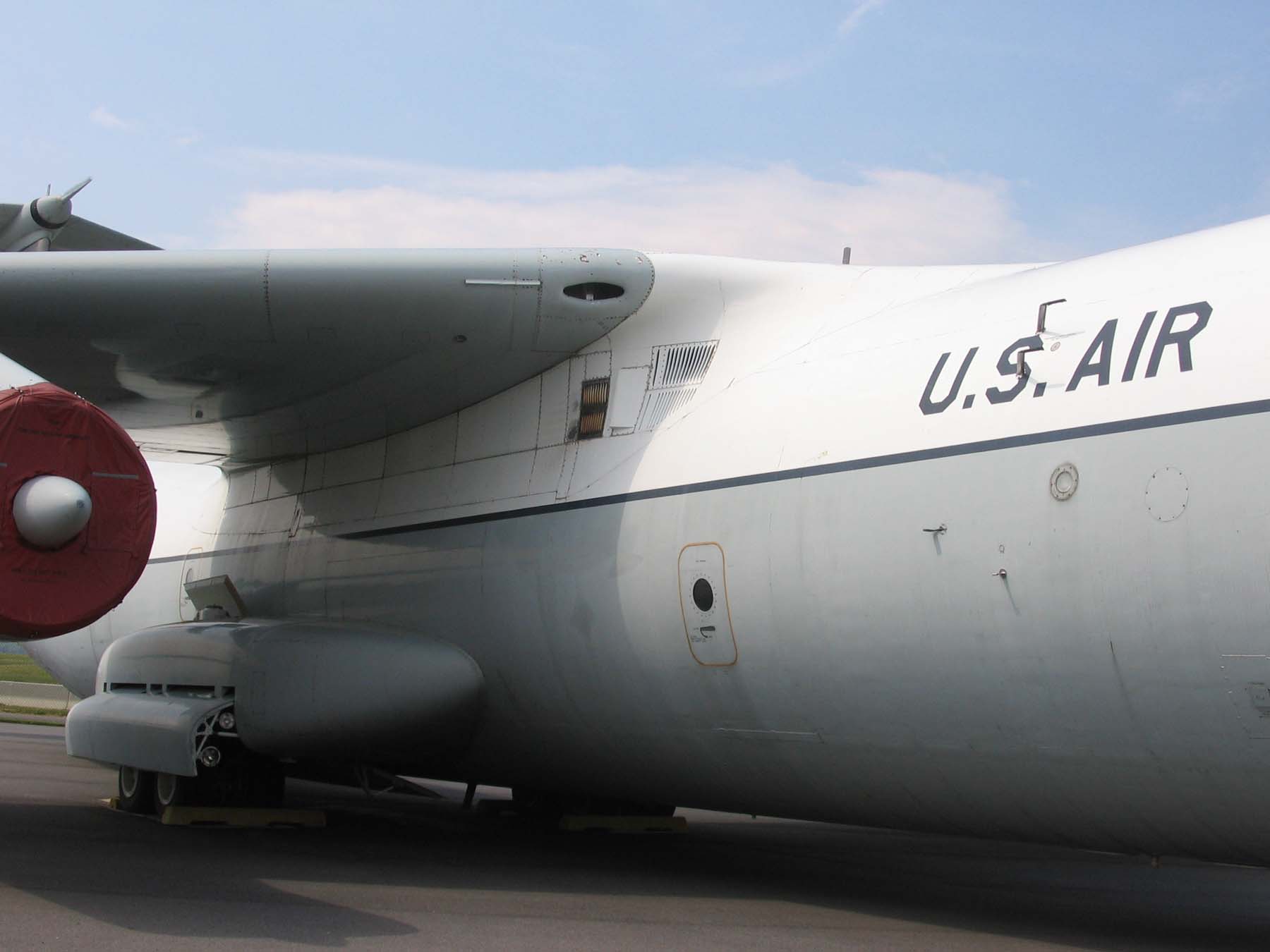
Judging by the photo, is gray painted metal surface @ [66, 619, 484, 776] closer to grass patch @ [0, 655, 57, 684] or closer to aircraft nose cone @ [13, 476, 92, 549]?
aircraft nose cone @ [13, 476, 92, 549]

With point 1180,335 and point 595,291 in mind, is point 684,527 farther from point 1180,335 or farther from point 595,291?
point 1180,335

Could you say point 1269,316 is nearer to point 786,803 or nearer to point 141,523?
point 786,803

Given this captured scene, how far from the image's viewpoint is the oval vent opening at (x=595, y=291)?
809 centimetres

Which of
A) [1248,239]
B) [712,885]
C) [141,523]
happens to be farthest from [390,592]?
[1248,239]

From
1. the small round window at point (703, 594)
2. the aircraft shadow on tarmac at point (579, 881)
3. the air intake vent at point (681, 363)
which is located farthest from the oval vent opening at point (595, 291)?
the aircraft shadow on tarmac at point (579, 881)

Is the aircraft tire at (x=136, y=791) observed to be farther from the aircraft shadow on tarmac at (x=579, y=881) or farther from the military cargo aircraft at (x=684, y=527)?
the aircraft shadow on tarmac at (x=579, y=881)

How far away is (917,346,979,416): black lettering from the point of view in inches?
237

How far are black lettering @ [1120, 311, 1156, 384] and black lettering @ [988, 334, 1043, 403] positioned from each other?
0.45 m

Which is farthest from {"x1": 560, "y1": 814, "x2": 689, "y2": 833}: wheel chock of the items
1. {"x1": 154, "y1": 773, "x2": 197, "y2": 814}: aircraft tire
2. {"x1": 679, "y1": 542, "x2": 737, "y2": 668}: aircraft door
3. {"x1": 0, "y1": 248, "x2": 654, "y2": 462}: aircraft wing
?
{"x1": 679, "y1": 542, "x2": 737, "y2": 668}: aircraft door

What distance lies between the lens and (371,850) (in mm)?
8914

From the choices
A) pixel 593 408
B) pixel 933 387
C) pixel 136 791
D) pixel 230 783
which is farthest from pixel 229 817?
pixel 933 387

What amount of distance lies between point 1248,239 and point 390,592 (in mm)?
5664

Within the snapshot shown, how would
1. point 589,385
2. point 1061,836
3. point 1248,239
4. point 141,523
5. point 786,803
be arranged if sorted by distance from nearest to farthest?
point 1248,239 < point 1061,836 < point 786,803 < point 141,523 < point 589,385

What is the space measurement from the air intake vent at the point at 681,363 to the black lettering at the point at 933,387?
1737mm
